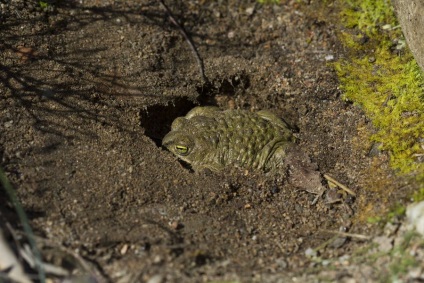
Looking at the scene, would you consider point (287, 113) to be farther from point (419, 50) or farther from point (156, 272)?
point (156, 272)

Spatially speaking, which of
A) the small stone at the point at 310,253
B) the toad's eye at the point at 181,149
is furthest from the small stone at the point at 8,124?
the small stone at the point at 310,253

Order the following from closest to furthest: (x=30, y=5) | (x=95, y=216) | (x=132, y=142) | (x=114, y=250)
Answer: (x=114, y=250), (x=95, y=216), (x=132, y=142), (x=30, y=5)

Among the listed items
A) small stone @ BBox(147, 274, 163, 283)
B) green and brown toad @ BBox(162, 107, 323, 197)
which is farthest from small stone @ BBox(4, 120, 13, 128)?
small stone @ BBox(147, 274, 163, 283)

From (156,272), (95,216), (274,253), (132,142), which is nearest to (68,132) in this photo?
(132,142)

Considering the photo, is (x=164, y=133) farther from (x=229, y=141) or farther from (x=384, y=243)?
(x=384, y=243)

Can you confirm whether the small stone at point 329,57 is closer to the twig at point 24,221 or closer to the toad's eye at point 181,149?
the toad's eye at point 181,149

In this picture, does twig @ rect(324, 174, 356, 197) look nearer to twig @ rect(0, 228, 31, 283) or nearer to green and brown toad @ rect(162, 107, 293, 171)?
green and brown toad @ rect(162, 107, 293, 171)
